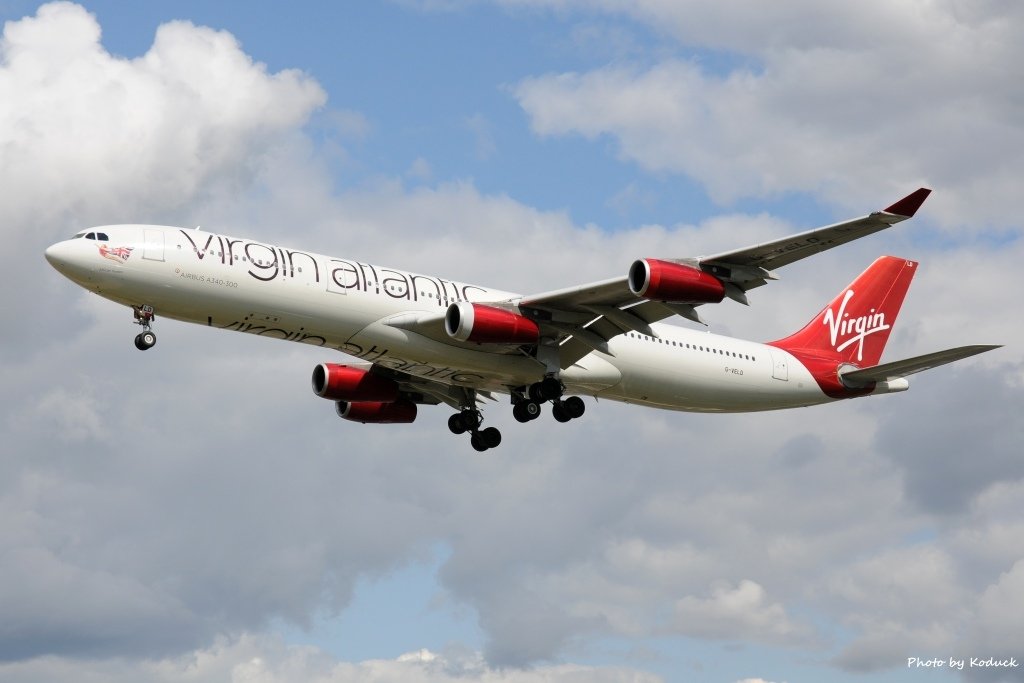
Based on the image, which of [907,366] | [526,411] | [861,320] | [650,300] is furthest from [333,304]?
[861,320]

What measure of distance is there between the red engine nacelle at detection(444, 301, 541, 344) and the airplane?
0.14 ft

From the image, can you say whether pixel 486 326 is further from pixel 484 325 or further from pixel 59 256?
pixel 59 256

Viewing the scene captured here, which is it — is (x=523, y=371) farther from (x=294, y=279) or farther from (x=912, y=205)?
(x=912, y=205)

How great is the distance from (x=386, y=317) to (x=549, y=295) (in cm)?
524

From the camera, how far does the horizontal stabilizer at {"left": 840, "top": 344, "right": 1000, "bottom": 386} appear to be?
47188mm

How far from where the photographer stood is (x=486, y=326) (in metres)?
46.3

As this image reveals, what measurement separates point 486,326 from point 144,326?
10.3 meters

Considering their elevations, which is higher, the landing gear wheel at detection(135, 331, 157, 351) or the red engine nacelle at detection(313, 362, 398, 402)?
the red engine nacelle at detection(313, 362, 398, 402)

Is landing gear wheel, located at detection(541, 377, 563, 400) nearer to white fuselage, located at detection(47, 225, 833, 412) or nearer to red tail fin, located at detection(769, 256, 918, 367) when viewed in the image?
white fuselage, located at detection(47, 225, 833, 412)

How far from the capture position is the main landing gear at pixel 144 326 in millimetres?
44781

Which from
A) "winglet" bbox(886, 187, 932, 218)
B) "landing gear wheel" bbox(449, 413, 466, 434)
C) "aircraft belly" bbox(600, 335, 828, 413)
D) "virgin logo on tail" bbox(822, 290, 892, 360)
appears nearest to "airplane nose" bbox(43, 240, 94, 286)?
"landing gear wheel" bbox(449, 413, 466, 434)

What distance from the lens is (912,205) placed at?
4053cm

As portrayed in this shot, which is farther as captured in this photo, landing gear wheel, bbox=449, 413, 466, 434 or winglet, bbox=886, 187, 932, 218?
landing gear wheel, bbox=449, 413, 466, 434

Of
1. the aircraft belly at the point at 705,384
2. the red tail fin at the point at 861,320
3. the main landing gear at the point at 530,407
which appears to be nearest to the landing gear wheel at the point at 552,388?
the main landing gear at the point at 530,407
